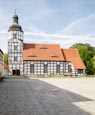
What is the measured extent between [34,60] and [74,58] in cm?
872

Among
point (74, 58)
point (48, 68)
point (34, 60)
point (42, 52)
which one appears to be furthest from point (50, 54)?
point (74, 58)

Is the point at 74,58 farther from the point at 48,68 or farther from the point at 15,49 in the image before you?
the point at 15,49

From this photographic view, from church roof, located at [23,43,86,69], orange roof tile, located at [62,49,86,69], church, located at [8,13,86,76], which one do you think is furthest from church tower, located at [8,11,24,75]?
orange roof tile, located at [62,49,86,69]

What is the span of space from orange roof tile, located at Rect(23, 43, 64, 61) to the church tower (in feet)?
4.75

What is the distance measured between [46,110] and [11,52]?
46.2 meters

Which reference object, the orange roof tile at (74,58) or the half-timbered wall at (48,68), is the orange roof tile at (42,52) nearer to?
Answer: the half-timbered wall at (48,68)

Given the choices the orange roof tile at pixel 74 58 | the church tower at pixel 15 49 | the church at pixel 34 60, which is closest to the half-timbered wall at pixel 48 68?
the church at pixel 34 60

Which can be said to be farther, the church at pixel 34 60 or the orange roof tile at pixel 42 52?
the orange roof tile at pixel 42 52

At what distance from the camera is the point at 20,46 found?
56.0 m

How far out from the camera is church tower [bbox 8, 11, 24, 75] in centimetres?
5494

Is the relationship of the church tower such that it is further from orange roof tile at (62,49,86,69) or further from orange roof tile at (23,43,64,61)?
orange roof tile at (62,49,86,69)

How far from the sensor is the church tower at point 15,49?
5494 centimetres

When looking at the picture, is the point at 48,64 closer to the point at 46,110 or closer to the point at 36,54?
the point at 36,54

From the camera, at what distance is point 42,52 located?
5697 centimetres
